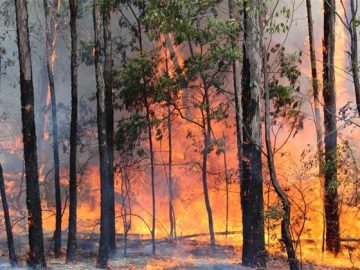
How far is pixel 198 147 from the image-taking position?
26922 millimetres

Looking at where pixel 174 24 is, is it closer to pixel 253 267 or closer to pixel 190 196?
pixel 253 267

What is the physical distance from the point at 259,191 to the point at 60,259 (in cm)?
878

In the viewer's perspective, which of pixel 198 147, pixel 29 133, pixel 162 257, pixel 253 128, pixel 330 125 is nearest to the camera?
pixel 253 128

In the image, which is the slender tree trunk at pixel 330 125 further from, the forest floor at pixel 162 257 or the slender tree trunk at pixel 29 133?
the slender tree trunk at pixel 29 133

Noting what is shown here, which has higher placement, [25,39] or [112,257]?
[25,39]

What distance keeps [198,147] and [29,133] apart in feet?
48.0

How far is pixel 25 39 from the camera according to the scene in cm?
1320

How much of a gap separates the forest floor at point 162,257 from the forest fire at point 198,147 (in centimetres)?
7

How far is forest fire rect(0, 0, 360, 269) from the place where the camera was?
42.5 ft

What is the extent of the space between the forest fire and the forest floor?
2.7 inches

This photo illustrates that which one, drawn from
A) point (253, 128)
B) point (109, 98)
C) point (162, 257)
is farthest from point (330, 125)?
point (109, 98)

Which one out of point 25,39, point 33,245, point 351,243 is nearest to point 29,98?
point 25,39

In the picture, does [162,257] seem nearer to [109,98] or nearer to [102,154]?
[102,154]

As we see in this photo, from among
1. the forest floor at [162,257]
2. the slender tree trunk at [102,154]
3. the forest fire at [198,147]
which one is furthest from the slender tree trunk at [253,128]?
the slender tree trunk at [102,154]
